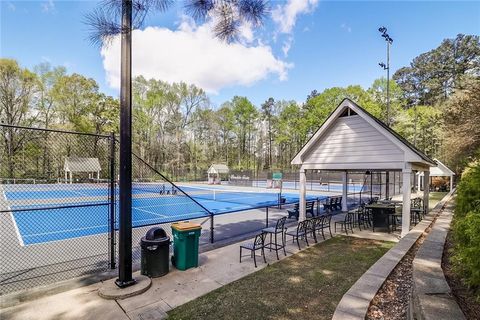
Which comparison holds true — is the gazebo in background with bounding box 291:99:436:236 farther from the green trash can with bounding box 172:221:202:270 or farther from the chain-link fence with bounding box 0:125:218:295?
the green trash can with bounding box 172:221:202:270

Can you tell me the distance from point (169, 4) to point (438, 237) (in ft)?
25.1

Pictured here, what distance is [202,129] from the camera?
205 ft

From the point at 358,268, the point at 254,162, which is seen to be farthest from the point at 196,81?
the point at 358,268

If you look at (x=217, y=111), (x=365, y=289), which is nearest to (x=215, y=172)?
(x=217, y=111)

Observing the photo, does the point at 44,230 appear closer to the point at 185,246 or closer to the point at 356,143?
the point at 185,246

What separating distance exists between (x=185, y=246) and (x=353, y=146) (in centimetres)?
758

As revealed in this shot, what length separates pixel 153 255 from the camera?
18.2 feet

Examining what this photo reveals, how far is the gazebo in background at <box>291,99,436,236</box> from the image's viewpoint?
29.7 feet

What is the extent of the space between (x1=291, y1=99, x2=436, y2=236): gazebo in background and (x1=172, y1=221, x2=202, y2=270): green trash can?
21.3 ft

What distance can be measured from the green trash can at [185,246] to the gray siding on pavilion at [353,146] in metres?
6.92

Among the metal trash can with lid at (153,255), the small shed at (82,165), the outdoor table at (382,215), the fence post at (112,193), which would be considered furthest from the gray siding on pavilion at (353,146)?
the small shed at (82,165)

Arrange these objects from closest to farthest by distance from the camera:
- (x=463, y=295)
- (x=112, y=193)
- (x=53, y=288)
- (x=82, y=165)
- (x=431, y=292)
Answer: (x=431, y=292)
(x=463, y=295)
(x=53, y=288)
(x=112, y=193)
(x=82, y=165)

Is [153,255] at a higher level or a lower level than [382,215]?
higher

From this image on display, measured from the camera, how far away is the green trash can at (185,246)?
6.01 metres
